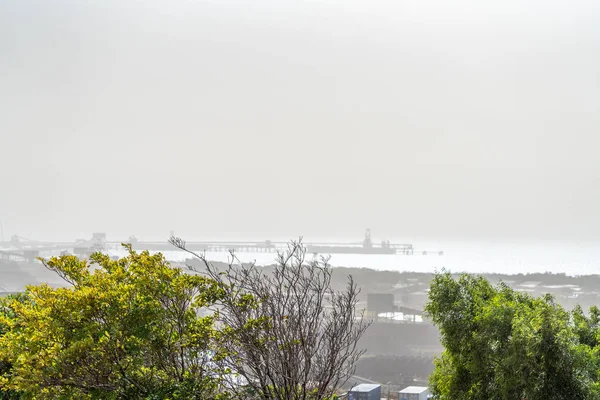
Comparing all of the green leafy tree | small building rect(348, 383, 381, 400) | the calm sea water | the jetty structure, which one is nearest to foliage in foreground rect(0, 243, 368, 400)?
the green leafy tree

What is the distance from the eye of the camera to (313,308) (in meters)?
6.56

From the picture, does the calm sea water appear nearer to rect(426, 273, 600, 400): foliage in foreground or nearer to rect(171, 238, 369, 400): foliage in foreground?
rect(426, 273, 600, 400): foliage in foreground

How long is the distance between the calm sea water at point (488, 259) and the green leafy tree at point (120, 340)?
6461cm

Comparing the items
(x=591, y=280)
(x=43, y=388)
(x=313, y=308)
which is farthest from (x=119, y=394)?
(x=591, y=280)

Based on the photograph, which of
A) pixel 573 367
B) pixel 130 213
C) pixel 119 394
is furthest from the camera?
pixel 130 213

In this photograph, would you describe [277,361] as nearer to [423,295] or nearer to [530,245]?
[423,295]

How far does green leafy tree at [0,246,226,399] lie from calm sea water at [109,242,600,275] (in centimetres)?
6461

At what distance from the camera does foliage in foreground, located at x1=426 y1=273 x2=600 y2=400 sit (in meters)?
7.04

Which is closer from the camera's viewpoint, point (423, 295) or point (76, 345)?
point (76, 345)

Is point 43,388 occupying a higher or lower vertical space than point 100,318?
lower

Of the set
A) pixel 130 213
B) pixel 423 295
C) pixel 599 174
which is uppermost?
pixel 599 174

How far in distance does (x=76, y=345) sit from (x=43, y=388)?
0.78 meters

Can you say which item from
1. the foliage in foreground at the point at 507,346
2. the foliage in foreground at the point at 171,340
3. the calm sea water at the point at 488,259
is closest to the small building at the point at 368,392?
the foliage in foreground at the point at 507,346

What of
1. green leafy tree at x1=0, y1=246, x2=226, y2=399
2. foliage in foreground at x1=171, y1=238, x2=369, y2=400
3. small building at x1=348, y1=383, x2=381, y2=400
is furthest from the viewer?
small building at x1=348, y1=383, x2=381, y2=400
